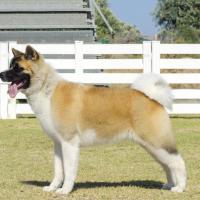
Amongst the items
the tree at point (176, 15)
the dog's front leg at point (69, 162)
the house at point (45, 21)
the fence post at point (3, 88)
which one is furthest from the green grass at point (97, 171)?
the tree at point (176, 15)

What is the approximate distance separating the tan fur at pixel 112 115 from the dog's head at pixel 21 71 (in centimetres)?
37

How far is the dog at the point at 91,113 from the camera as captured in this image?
7203 mm

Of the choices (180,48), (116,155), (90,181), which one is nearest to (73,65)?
(180,48)

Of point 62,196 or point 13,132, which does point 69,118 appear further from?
point 13,132

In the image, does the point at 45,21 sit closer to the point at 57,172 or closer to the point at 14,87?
the point at 57,172

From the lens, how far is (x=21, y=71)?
23.7ft

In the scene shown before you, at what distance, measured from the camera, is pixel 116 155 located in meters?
Result: 10.6

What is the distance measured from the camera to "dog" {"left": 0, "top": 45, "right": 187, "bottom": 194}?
23.6 ft

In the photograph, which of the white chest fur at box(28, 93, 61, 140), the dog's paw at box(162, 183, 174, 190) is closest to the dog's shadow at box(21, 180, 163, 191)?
the dog's paw at box(162, 183, 174, 190)

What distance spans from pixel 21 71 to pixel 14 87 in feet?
0.65

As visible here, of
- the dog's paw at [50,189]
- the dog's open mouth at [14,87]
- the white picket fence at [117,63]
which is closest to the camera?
the dog's open mouth at [14,87]

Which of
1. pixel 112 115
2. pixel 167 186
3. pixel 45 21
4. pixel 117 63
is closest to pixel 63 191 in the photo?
pixel 112 115

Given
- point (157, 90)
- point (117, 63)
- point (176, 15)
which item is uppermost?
point (157, 90)

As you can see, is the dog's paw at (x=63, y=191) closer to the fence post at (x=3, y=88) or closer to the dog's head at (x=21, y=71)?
the dog's head at (x=21, y=71)
